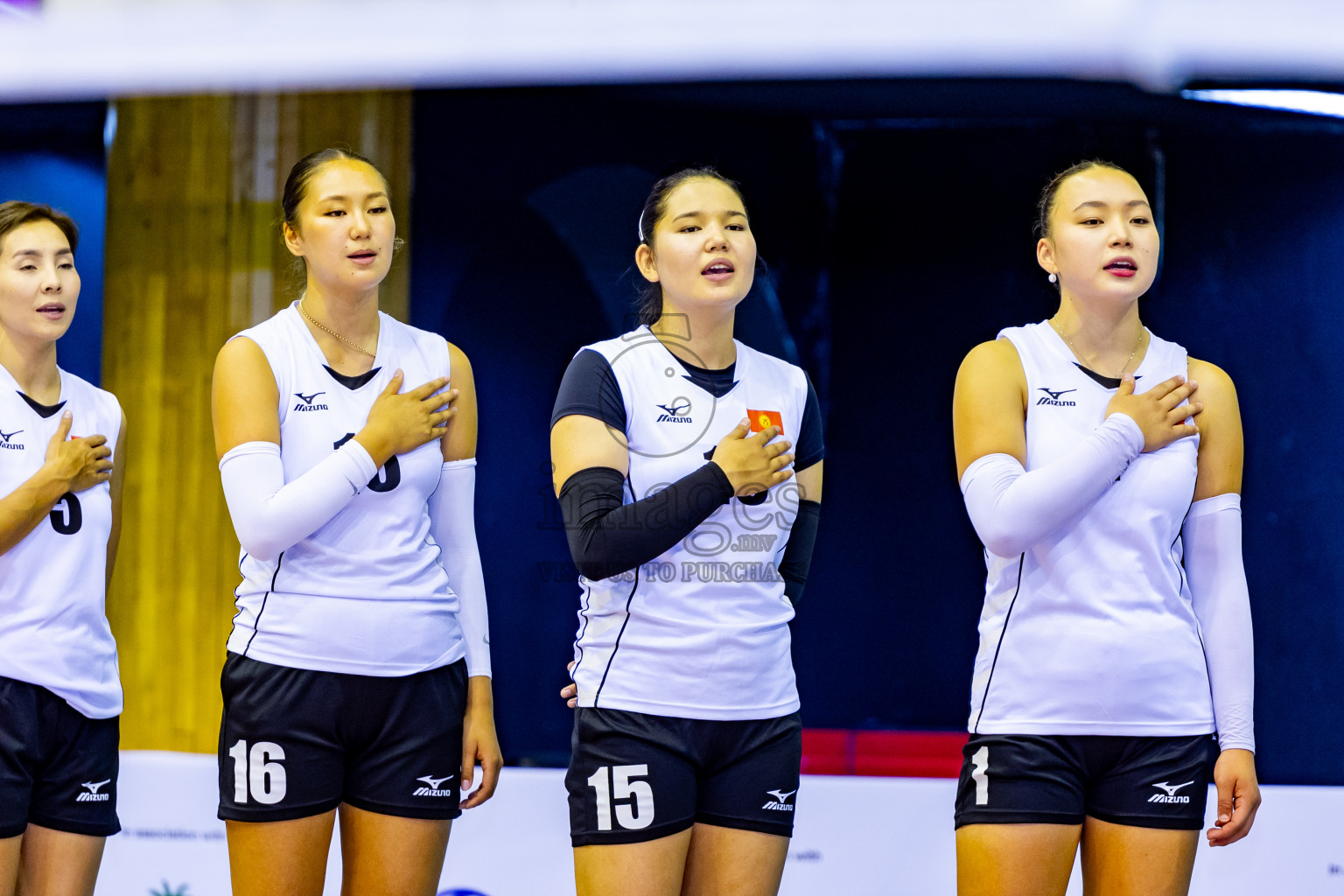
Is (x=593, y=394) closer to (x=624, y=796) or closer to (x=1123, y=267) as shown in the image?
(x=624, y=796)

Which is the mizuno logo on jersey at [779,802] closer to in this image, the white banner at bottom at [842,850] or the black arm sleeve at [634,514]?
the black arm sleeve at [634,514]

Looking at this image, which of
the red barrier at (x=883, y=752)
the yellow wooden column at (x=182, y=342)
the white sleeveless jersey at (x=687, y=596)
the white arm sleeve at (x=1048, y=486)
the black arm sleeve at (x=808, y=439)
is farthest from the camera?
the yellow wooden column at (x=182, y=342)

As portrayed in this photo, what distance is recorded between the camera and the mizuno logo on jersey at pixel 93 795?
2100mm

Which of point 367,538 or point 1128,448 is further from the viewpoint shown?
point 367,538

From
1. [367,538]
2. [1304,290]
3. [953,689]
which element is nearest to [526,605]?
[953,689]

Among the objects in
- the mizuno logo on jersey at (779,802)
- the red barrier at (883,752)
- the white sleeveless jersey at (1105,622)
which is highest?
the white sleeveless jersey at (1105,622)

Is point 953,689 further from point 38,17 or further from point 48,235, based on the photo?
point 38,17

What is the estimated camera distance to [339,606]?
1886 millimetres

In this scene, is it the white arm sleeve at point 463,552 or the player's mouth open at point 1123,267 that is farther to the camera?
the white arm sleeve at point 463,552

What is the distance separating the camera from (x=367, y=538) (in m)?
1.91

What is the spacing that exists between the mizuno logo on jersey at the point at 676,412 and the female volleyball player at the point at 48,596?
106cm

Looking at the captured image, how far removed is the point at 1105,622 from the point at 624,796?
2.51ft

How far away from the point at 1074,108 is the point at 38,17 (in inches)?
117

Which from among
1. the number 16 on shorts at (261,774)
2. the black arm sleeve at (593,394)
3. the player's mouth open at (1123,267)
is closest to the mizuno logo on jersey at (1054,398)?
the player's mouth open at (1123,267)
